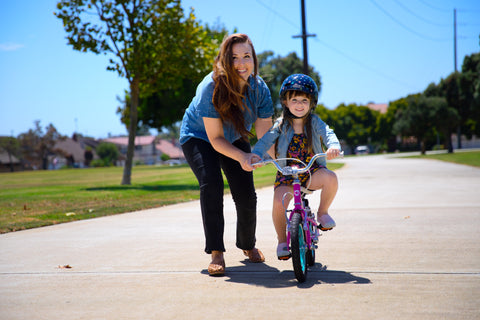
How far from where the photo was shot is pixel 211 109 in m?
4.13

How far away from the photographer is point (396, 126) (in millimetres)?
56438

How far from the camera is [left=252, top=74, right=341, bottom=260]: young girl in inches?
158

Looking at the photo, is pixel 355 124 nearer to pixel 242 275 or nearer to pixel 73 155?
pixel 73 155

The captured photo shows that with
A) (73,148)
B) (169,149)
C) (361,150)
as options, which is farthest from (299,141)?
(169,149)

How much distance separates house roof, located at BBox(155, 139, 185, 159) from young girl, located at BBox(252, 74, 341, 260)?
479 ft

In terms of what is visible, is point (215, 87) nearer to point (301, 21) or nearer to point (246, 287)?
point (246, 287)

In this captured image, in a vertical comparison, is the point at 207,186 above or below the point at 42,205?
above

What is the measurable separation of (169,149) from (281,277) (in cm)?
15423

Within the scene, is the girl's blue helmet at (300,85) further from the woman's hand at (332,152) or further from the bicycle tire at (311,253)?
the bicycle tire at (311,253)

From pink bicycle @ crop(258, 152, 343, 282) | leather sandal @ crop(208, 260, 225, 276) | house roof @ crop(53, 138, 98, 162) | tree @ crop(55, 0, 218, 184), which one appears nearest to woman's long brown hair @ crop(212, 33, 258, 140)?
pink bicycle @ crop(258, 152, 343, 282)

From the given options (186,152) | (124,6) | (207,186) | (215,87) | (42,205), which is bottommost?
(42,205)

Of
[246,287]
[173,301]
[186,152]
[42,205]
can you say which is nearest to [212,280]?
[246,287]

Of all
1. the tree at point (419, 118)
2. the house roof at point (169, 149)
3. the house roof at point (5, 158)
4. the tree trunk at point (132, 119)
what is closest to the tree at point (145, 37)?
the tree trunk at point (132, 119)

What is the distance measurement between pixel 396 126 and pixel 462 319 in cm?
5631
